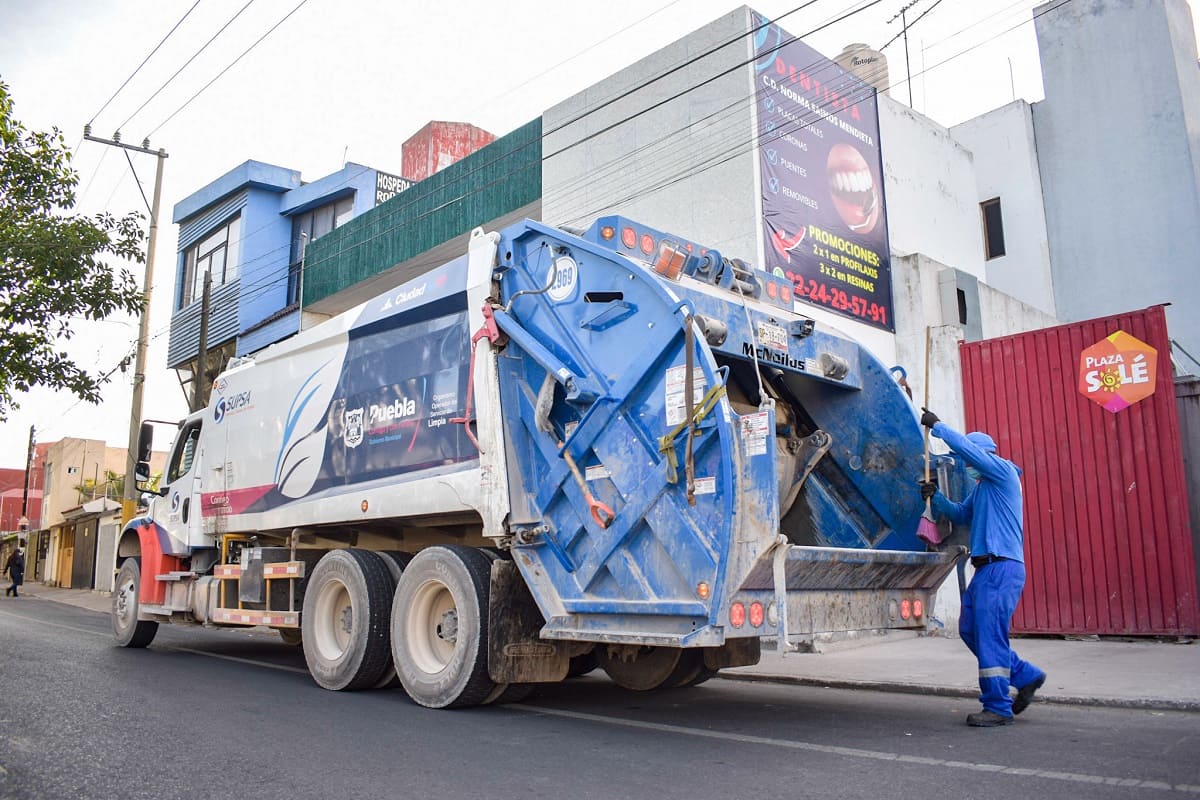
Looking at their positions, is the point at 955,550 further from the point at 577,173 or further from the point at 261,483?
the point at 577,173

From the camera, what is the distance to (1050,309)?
1738cm

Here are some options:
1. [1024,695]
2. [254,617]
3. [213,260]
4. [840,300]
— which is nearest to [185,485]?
[254,617]

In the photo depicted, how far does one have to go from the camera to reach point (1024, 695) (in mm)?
5504

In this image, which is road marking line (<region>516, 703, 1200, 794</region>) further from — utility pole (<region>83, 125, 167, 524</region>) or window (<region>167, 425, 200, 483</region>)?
utility pole (<region>83, 125, 167, 524</region>)

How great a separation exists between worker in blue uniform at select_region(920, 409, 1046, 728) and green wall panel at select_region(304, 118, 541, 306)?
36.0ft

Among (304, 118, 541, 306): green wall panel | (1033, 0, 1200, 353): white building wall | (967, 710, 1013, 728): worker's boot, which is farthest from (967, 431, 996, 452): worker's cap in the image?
(1033, 0, 1200, 353): white building wall

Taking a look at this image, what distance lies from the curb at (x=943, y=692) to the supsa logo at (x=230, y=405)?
5.17 metres

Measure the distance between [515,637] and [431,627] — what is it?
32.4 inches

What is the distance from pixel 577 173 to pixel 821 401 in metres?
8.91

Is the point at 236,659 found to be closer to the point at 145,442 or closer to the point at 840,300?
the point at 145,442

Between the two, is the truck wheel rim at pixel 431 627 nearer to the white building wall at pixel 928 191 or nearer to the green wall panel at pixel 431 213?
the green wall panel at pixel 431 213

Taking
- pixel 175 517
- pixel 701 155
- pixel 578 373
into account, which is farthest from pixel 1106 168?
pixel 175 517

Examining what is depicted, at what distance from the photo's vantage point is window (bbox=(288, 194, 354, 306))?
22797 millimetres

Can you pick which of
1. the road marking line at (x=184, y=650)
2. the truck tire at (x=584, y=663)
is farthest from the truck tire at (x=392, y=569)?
the road marking line at (x=184, y=650)
